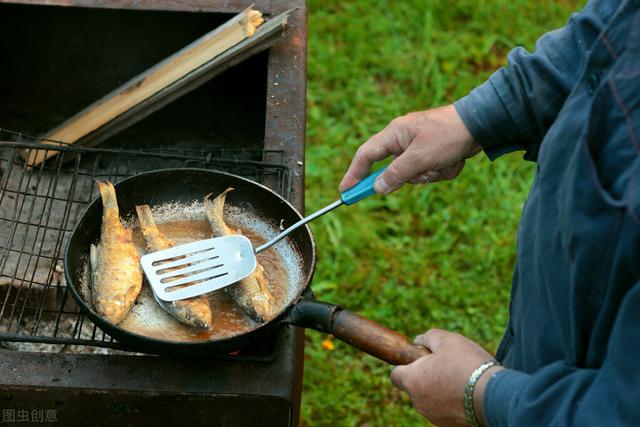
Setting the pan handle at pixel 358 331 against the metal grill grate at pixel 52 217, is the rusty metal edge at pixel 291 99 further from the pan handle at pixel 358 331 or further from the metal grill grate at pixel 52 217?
the pan handle at pixel 358 331

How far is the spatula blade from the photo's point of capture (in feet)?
7.33

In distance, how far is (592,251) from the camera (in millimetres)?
1394

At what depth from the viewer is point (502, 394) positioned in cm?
164

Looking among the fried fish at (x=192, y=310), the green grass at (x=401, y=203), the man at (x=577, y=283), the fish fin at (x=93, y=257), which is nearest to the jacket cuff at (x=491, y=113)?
the man at (x=577, y=283)

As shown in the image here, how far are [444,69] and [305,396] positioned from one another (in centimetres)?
296

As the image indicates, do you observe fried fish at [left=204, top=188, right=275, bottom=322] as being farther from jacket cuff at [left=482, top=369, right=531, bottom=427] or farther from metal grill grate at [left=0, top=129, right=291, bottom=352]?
jacket cuff at [left=482, top=369, right=531, bottom=427]

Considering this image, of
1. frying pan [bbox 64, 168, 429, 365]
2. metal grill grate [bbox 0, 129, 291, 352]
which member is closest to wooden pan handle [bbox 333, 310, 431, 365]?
frying pan [bbox 64, 168, 429, 365]

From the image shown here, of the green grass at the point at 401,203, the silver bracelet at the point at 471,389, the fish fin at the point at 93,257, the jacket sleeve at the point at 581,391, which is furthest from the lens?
the green grass at the point at 401,203

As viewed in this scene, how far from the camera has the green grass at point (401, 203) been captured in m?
4.14

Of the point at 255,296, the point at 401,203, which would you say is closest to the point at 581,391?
the point at 255,296

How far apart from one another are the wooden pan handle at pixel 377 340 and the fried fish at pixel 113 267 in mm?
668

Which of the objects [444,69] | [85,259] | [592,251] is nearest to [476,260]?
[444,69]

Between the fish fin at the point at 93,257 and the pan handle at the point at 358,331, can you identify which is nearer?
the pan handle at the point at 358,331

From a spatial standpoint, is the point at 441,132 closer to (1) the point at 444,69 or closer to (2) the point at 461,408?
(2) the point at 461,408
